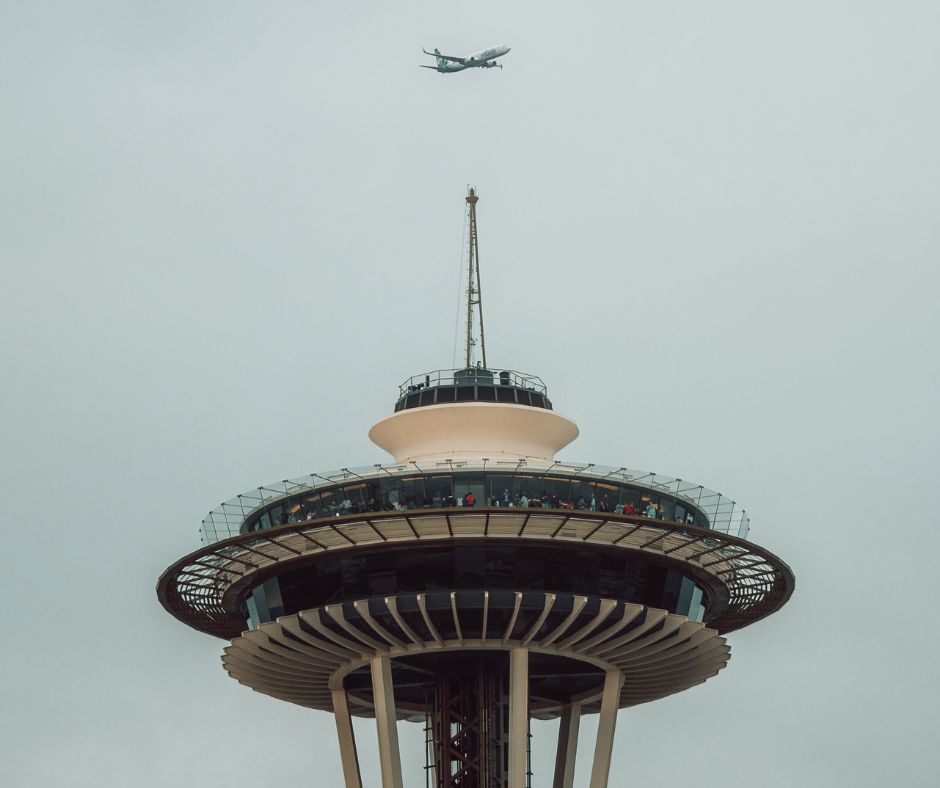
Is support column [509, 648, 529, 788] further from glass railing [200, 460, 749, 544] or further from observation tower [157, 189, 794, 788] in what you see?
glass railing [200, 460, 749, 544]

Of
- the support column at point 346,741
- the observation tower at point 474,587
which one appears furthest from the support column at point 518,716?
the support column at point 346,741

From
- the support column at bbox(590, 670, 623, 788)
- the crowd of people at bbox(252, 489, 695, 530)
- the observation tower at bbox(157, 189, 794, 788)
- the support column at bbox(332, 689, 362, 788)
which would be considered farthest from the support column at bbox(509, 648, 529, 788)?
the support column at bbox(332, 689, 362, 788)

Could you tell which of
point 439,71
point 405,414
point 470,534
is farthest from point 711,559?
point 439,71

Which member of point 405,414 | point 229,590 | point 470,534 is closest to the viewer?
point 470,534

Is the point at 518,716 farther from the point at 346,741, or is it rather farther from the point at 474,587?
the point at 346,741

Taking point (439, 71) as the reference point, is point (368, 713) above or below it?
below

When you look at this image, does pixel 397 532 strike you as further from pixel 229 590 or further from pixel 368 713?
pixel 368 713
